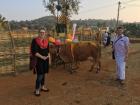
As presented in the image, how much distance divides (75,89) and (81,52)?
8.48 ft

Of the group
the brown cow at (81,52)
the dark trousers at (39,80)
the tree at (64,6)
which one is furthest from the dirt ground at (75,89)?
the tree at (64,6)

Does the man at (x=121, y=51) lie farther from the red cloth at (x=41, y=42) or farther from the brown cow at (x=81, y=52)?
the red cloth at (x=41, y=42)

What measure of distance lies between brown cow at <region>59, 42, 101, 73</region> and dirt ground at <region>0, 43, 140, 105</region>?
43cm

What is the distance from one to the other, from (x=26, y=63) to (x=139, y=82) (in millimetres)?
5513

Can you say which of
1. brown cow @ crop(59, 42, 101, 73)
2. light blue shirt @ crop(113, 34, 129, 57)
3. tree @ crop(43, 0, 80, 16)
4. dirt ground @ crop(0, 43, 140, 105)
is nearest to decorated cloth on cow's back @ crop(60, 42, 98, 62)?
brown cow @ crop(59, 42, 101, 73)

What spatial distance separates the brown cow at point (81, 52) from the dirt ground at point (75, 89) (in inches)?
17.1

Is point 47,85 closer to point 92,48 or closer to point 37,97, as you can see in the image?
point 37,97

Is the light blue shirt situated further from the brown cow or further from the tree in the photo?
the tree

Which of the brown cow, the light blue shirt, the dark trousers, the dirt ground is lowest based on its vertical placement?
the dirt ground

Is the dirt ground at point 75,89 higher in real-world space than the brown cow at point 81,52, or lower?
lower

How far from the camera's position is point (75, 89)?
10547 millimetres

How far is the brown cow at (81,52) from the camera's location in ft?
42.2

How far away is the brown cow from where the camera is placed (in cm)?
1288

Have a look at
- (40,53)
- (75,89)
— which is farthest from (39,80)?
(75,89)
